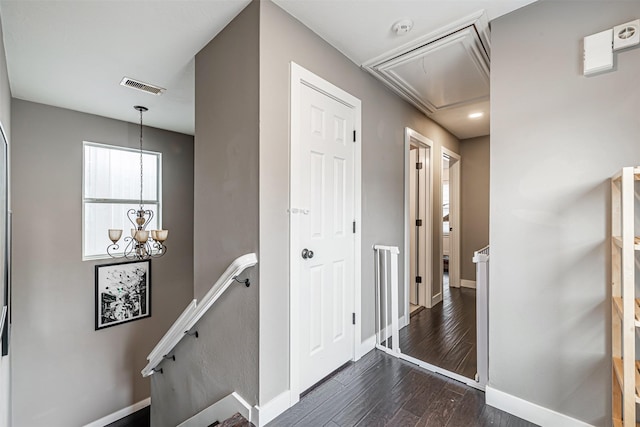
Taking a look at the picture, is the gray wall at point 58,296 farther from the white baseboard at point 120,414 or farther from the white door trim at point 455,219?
the white door trim at point 455,219

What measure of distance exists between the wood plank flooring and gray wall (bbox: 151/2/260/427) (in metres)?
0.42

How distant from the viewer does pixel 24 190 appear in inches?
119

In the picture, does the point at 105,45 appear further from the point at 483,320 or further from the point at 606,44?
the point at 483,320

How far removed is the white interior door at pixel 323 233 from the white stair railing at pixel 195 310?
0.34 metres

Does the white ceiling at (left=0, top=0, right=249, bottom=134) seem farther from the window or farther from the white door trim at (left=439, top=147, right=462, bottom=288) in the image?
the white door trim at (left=439, top=147, right=462, bottom=288)

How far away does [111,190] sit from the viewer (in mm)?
3703

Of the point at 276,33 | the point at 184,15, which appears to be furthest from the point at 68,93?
the point at 276,33

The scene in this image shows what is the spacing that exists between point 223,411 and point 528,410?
1833mm

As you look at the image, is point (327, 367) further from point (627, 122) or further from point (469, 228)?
point (469, 228)

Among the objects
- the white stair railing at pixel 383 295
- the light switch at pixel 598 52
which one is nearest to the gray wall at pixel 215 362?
the white stair railing at pixel 383 295

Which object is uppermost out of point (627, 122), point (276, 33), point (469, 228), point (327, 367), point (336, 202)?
point (276, 33)

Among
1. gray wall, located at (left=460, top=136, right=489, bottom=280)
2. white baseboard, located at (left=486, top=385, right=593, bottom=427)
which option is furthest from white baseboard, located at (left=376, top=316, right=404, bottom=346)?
gray wall, located at (left=460, top=136, right=489, bottom=280)

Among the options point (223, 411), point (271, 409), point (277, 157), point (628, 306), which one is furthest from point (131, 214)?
point (628, 306)

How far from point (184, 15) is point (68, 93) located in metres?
2.05
